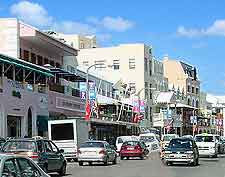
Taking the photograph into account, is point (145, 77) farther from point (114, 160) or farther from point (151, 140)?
point (114, 160)

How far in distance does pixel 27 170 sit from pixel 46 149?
12220 millimetres

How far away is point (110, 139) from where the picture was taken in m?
69.1

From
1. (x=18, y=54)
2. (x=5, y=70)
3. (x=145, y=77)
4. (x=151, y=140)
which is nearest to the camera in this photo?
(x=5, y=70)

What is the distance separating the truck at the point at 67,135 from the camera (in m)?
39.0

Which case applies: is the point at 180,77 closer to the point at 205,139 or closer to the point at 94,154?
the point at 205,139

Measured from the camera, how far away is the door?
2283cm

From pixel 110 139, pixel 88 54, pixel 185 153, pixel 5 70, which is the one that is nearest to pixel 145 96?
pixel 88 54

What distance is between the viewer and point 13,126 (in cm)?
4247

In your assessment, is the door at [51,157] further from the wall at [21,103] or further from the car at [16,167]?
the wall at [21,103]

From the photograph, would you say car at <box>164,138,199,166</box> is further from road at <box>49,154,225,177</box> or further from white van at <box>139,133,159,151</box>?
white van at <box>139,133,159,151</box>

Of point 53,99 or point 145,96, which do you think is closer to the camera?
point 53,99

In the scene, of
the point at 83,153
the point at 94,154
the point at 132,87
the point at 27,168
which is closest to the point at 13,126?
the point at 83,153

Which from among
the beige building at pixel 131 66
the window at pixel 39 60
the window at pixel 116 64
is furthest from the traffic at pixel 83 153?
the window at pixel 116 64

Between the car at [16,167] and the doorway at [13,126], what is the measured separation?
30.4 m
